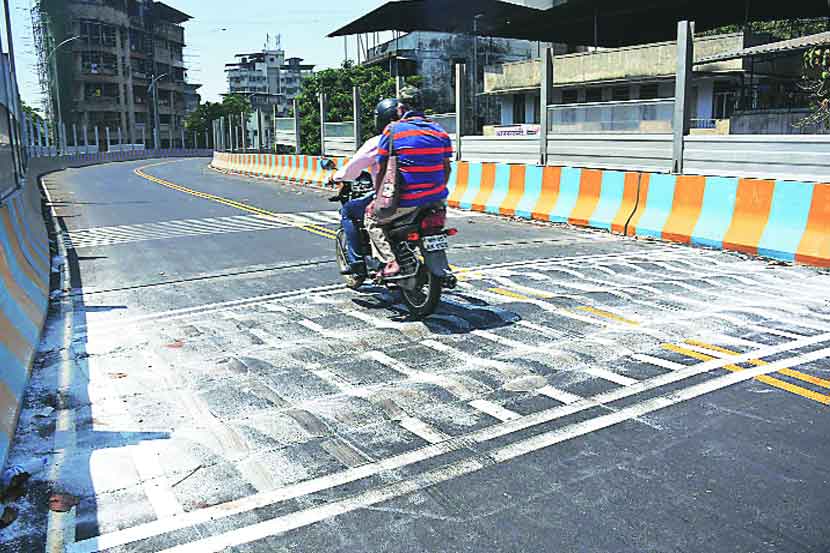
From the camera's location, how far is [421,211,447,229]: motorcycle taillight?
21.9ft

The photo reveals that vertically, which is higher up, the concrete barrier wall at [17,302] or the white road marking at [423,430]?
the concrete barrier wall at [17,302]

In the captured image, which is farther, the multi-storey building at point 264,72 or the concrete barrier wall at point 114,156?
the multi-storey building at point 264,72

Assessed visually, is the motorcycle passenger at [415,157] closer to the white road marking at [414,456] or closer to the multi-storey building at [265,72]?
the white road marking at [414,456]

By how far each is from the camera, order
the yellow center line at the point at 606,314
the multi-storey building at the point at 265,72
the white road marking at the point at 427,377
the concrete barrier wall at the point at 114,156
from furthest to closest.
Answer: the multi-storey building at the point at 265,72 → the concrete barrier wall at the point at 114,156 → the yellow center line at the point at 606,314 → the white road marking at the point at 427,377

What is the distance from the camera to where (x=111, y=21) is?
100 meters

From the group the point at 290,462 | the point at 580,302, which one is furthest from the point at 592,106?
the point at 290,462

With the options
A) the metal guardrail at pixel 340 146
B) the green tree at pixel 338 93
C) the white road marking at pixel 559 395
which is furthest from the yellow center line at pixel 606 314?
the green tree at pixel 338 93

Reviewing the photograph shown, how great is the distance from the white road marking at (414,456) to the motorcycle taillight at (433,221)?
2.34m

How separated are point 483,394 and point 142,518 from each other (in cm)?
225

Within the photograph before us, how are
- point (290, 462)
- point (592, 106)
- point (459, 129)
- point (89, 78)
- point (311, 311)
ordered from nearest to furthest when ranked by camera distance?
point (290, 462) → point (311, 311) → point (592, 106) → point (459, 129) → point (89, 78)

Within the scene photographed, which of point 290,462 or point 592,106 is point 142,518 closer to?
point 290,462

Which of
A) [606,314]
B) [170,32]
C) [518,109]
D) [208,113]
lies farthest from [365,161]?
[170,32]

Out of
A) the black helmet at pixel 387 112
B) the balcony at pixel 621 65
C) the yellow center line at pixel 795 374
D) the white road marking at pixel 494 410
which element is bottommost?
the white road marking at pixel 494 410

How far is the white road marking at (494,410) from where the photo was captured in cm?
459
